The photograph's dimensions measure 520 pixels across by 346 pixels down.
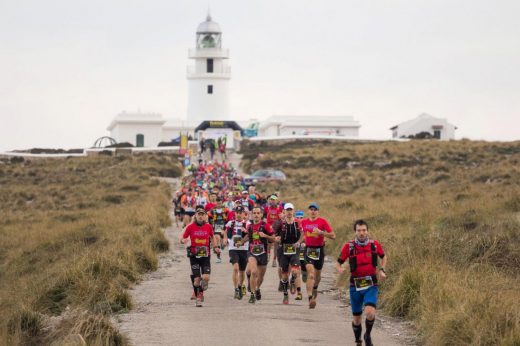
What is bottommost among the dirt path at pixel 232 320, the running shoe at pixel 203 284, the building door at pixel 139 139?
the dirt path at pixel 232 320

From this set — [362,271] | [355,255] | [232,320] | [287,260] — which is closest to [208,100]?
[287,260]

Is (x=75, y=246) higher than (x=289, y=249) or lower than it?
lower

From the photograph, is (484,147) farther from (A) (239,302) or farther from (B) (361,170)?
(A) (239,302)

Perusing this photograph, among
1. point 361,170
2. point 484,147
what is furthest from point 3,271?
point 484,147

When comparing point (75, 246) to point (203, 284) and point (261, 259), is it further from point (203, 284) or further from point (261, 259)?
point (261, 259)

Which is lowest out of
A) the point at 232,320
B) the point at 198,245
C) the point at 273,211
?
the point at 232,320

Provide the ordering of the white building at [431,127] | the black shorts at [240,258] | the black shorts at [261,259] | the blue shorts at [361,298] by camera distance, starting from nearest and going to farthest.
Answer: the blue shorts at [361,298]
the black shorts at [261,259]
the black shorts at [240,258]
the white building at [431,127]

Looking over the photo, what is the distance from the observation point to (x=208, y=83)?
98.8m

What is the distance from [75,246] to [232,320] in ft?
42.8

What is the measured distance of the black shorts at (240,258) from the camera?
743 inches

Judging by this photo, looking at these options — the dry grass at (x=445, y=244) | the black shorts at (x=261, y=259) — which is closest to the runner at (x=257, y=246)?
the black shorts at (x=261, y=259)

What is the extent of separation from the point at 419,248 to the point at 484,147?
5790 cm

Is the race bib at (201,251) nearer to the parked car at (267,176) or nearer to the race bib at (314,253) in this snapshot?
the race bib at (314,253)

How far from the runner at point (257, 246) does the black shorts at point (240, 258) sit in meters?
0.32
